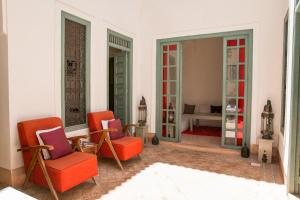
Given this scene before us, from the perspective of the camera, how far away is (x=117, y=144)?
3.99m

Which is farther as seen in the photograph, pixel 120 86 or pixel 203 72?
pixel 203 72

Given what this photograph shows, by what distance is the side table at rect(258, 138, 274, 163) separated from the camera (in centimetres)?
432

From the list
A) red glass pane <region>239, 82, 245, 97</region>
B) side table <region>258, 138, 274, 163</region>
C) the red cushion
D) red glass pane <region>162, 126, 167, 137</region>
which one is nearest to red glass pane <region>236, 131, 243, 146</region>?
side table <region>258, 138, 274, 163</region>

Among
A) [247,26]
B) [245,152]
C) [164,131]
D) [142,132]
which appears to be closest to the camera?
[245,152]

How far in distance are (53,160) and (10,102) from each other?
105cm

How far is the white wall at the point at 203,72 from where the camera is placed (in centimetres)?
800

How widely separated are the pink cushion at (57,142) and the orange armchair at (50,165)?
74 millimetres

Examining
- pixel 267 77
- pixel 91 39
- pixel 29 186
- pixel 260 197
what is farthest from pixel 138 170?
pixel 267 77

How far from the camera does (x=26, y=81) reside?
129 inches

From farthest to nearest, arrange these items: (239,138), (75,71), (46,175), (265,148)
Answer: (239,138) < (265,148) < (75,71) < (46,175)

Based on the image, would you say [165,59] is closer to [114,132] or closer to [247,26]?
[247,26]

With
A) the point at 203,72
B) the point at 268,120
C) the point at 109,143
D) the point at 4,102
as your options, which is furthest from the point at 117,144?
the point at 203,72

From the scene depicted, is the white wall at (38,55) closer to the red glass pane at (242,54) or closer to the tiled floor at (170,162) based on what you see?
the tiled floor at (170,162)

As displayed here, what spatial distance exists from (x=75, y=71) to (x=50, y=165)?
80.6 inches
